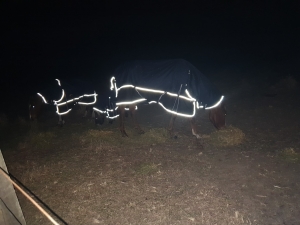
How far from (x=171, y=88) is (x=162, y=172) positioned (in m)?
2.25

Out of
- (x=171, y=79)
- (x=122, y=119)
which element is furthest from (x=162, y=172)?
(x=122, y=119)

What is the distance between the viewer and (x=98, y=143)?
24.1ft

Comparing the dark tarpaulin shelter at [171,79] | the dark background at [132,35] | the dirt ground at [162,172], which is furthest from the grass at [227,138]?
the dark background at [132,35]

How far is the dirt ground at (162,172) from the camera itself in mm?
4406

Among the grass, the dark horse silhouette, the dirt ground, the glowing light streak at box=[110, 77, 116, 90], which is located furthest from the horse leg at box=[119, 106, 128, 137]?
the grass

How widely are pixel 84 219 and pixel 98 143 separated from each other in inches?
125

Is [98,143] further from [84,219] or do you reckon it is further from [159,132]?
[84,219]

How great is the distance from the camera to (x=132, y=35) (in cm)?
3394

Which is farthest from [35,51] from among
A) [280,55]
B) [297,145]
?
[297,145]

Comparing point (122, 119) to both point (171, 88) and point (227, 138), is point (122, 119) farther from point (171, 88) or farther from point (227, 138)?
point (227, 138)

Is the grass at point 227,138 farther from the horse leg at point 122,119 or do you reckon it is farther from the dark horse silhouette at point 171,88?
the horse leg at point 122,119

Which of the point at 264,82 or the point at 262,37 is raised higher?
the point at 262,37

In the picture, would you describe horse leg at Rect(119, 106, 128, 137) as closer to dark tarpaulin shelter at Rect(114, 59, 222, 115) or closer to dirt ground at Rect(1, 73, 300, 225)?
dirt ground at Rect(1, 73, 300, 225)

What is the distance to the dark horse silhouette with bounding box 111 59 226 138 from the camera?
6.87m
